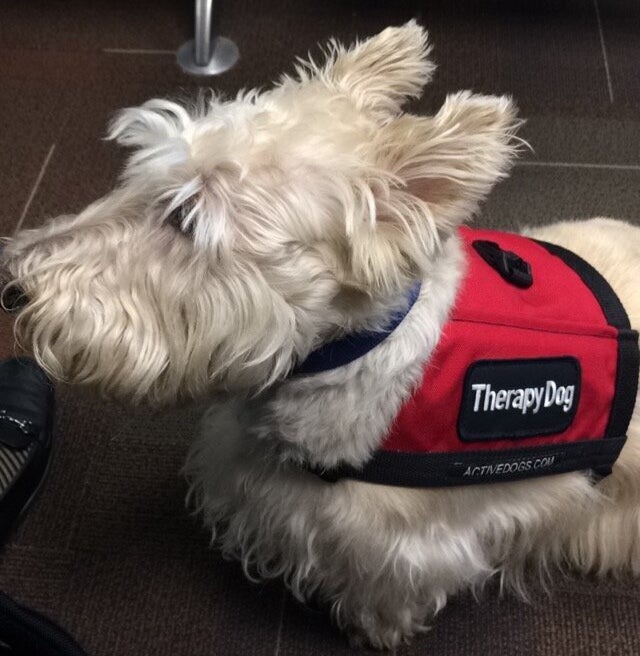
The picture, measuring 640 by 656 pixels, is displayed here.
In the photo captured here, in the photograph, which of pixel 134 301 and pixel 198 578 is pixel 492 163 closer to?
pixel 134 301

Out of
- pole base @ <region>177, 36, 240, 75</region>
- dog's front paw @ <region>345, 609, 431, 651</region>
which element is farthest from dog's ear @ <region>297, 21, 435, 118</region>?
pole base @ <region>177, 36, 240, 75</region>

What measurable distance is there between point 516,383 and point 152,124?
1.75 ft

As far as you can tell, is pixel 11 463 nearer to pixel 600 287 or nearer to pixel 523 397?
pixel 523 397

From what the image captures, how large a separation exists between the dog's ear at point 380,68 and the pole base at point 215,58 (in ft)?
4.06

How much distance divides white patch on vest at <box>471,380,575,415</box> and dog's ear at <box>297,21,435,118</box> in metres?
0.36

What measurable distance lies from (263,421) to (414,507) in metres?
0.24

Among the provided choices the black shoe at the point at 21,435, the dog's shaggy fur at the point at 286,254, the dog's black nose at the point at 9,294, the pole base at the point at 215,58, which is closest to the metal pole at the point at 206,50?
the pole base at the point at 215,58

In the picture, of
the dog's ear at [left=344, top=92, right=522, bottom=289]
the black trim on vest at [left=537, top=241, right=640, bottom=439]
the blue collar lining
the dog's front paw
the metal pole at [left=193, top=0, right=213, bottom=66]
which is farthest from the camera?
the metal pole at [left=193, top=0, right=213, bottom=66]

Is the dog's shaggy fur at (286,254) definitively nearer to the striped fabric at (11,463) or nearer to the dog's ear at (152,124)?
the dog's ear at (152,124)

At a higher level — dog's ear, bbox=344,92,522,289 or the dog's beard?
dog's ear, bbox=344,92,522,289

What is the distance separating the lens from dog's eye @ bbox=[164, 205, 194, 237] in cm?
83

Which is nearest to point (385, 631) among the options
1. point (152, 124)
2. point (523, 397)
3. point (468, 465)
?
point (468, 465)

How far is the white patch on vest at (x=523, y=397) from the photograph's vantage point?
3.08ft

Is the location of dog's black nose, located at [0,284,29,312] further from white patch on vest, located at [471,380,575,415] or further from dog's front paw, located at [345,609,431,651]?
dog's front paw, located at [345,609,431,651]
